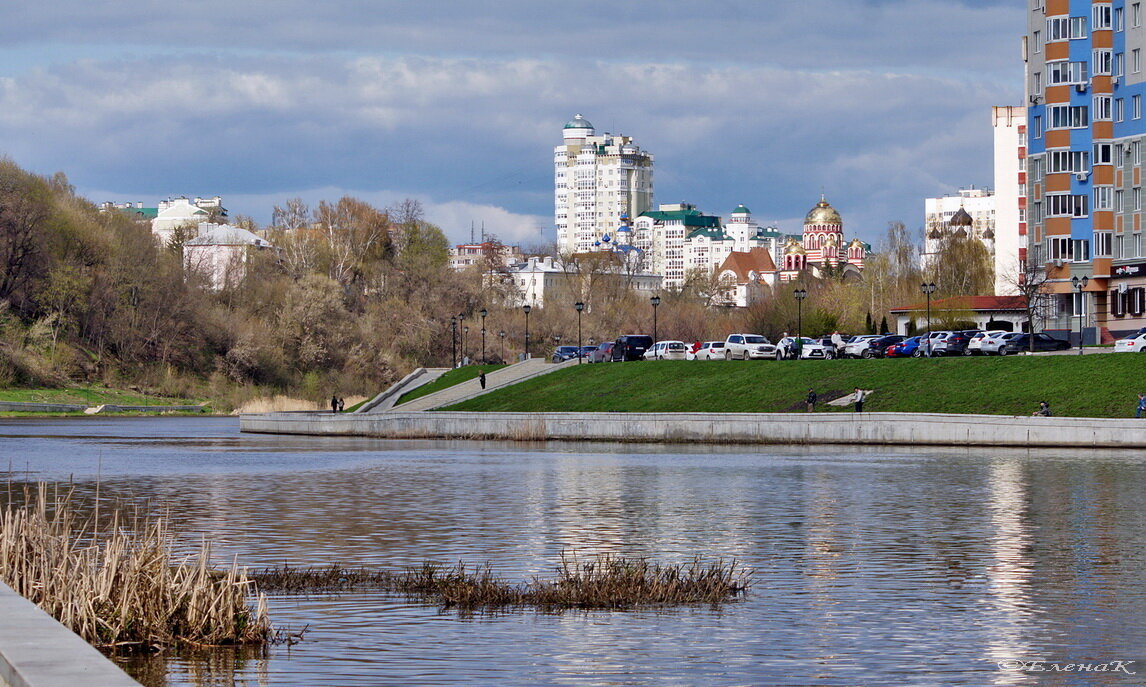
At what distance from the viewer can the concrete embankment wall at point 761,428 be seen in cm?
4684

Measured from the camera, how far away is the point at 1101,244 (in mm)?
88062

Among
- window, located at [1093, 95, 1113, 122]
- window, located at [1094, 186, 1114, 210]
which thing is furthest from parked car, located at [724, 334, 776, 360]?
window, located at [1093, 95, 1113, 122]

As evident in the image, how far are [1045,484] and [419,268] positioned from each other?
100 meters

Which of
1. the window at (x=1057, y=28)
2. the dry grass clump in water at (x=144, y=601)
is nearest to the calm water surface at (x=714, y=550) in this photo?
the dry grass clump in water at (x=144, y=601)

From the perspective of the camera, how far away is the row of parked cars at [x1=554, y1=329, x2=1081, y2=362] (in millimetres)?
74062

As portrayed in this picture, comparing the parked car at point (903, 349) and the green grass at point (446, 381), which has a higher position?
the parked car at point (903, 349)

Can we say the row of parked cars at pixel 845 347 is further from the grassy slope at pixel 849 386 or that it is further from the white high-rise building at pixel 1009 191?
the white high-rise building at pixel 1009 191

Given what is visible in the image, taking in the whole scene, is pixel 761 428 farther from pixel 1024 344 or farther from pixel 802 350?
pixel 802 350

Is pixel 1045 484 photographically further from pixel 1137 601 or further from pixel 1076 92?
pixel 1076 92

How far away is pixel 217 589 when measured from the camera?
14.6 metres

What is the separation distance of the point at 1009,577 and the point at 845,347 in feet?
215

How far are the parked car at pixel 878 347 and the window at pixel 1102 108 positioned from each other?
1830cm

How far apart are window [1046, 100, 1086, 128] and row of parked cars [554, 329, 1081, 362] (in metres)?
15.9

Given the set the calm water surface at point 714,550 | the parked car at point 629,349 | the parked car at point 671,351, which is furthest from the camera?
the parked car at point 629,349
